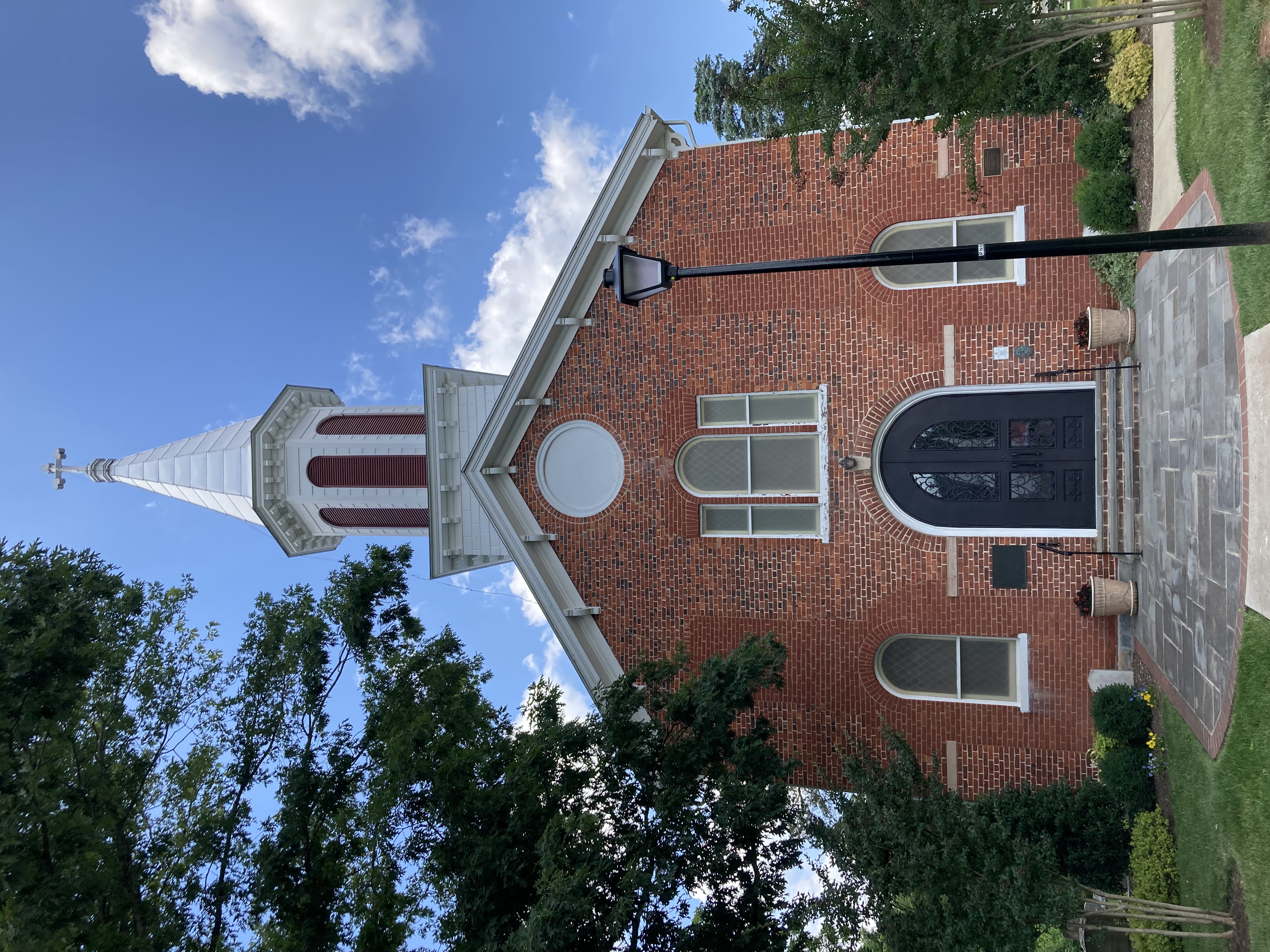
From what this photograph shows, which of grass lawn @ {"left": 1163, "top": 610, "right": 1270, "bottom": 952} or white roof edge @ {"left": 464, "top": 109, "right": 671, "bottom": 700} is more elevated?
white roof edge @ {"left": 464, "top": 109, "right": 671, "bottom": 700}

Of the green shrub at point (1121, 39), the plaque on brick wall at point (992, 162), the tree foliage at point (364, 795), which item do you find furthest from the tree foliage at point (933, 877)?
the green shrub at point (1121, 39)

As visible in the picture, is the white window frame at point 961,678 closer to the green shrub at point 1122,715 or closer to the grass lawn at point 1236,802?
the green shrub at point 1122,715

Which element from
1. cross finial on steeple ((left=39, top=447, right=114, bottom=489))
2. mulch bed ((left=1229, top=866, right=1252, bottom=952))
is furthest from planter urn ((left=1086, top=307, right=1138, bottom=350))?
cross finial on steeple ((left=39, top=447, right=114, bottom=489))

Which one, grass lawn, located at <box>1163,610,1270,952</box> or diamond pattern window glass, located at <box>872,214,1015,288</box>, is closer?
grass lawn, located at <box>1163,610,1270,952</box>

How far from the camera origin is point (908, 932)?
10.3 meters

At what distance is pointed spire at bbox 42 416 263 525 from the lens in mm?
18312

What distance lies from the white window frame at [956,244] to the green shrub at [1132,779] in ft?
25.2

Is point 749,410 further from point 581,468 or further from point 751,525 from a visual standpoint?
point 581,468

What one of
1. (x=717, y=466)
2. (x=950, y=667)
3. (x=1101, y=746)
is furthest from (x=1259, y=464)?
(x=717, y=466)

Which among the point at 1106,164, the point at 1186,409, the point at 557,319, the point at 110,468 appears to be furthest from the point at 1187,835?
the point at 110,468

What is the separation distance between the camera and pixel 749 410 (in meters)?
14.6

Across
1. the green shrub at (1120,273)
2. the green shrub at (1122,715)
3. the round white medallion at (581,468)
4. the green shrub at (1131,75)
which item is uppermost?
the green shrub at (1131,75)

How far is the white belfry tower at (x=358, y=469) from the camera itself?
16.7 m

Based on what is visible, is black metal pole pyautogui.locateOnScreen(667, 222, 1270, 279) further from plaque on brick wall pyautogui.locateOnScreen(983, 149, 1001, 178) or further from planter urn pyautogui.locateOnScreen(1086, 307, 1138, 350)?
plaque on brick wall pyautogui.locateOnScreen(983, 149, 1001, 178)
